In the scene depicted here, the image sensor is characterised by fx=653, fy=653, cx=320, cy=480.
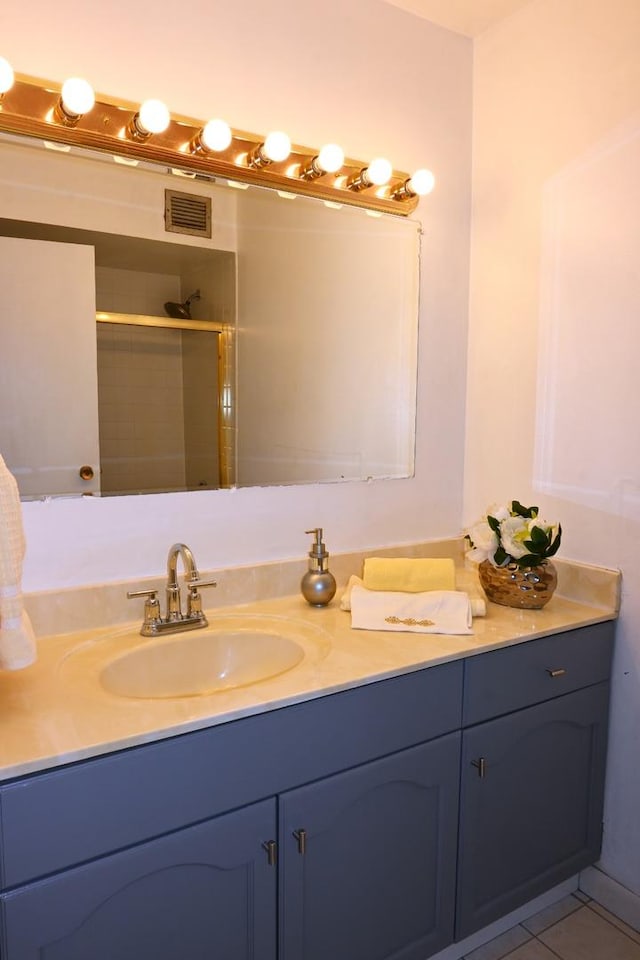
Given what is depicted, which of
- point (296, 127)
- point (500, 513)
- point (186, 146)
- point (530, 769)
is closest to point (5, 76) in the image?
point (186, 146)

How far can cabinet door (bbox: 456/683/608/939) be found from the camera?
144 cm

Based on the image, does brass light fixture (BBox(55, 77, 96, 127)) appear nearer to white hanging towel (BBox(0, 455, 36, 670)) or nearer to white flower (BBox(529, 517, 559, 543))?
white hanging towel (BBox(0, 455, 36, 670))

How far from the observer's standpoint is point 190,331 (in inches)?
59.2

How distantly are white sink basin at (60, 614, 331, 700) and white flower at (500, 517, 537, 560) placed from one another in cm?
52

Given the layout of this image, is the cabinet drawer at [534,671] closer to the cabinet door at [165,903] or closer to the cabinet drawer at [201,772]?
the cabinet drawer at [201,772]

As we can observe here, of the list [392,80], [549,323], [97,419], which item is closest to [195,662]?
[97,419]

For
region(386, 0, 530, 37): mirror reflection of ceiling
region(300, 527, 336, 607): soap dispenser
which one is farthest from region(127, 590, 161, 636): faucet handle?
region(386, 0, 530, 37): mirror reflection of ceiling

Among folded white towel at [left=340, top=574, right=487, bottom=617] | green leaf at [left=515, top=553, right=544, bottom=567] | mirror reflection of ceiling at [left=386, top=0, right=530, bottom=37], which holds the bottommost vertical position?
folded white towel at [left=340, top=574, right=487, bottom=617]

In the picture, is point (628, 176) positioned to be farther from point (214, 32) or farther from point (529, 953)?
point (529, 953)

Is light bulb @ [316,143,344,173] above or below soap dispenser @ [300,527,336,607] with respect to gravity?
above

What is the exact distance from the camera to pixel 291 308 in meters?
1.68

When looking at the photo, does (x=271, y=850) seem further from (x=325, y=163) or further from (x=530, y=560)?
(x=325, y=163)

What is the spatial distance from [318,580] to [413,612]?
0.24 meters

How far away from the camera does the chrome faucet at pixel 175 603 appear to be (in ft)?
4.57
